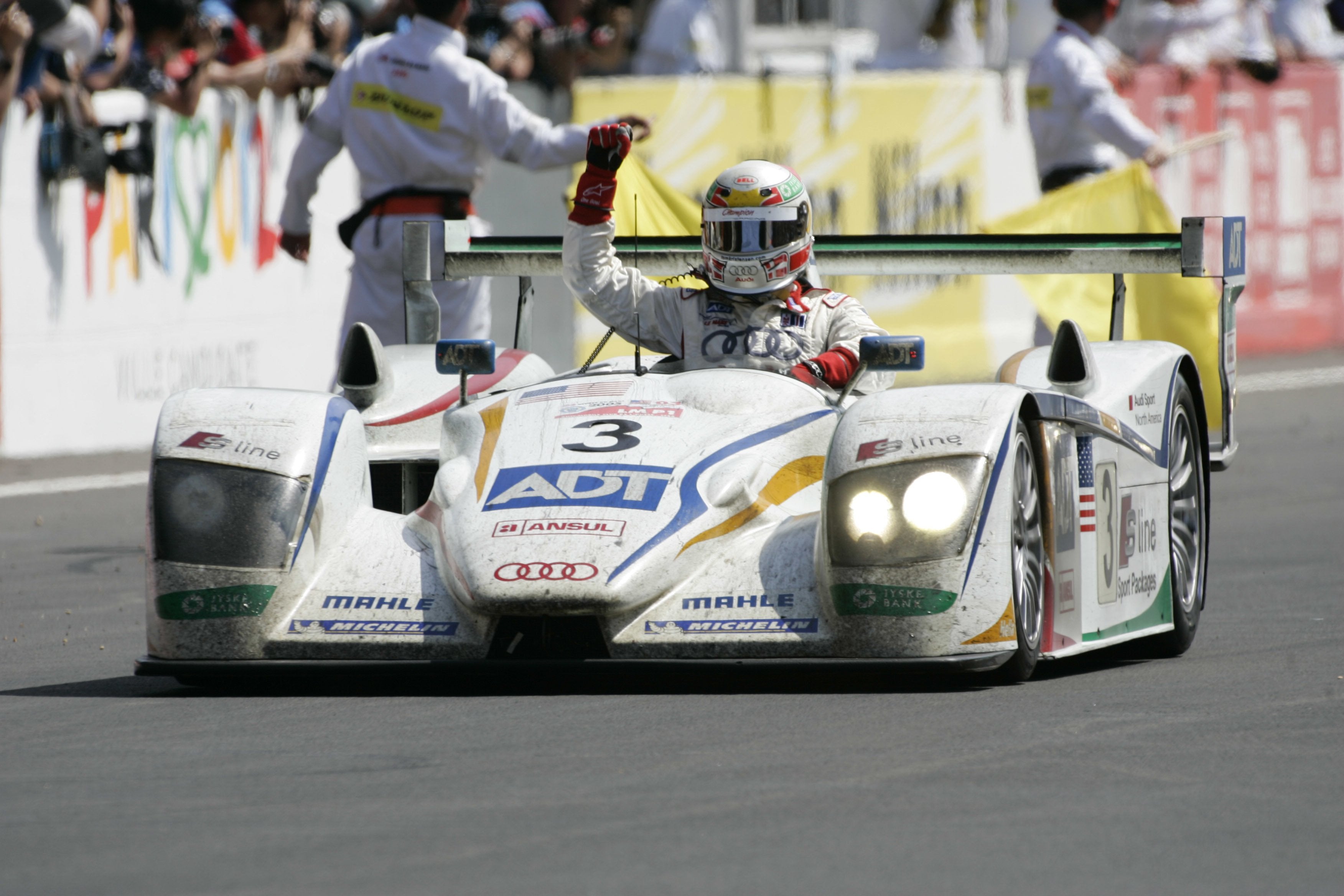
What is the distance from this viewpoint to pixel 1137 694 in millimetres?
6051

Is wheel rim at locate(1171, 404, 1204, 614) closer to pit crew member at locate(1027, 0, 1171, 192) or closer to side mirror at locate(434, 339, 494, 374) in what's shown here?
side mirror at locate(434, 339, 494, 374)

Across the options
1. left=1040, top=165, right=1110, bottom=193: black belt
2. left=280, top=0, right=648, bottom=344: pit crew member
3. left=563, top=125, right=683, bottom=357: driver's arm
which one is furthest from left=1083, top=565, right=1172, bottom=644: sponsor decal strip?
left=1040, top=165, right=1110, bottom=193: black belt

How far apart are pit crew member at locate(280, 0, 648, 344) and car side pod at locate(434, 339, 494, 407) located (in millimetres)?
3292

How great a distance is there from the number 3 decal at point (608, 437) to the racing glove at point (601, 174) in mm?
990

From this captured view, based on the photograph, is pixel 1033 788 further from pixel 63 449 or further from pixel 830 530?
pixel 63 449

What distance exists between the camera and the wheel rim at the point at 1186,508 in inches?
286

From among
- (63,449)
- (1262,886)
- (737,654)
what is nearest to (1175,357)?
(737,654)

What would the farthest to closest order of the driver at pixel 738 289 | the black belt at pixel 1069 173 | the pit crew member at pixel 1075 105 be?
1. the black belt at pixel 1069 173
2. the pit crew member at pixel 1075 105
3. the driver at pixel 738 289

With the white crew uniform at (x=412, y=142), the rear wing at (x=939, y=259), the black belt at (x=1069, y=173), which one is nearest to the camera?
the rear wing at (x=939, y=259)

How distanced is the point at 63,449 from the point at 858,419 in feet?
27.2

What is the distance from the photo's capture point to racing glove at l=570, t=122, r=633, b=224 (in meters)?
7.15

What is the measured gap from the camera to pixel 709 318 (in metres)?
7.28

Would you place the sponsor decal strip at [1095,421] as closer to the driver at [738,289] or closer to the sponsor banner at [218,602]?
the driver at [738,289]

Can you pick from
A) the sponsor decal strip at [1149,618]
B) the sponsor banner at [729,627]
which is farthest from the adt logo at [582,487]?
the sponsor decal strip at [1149,618]
